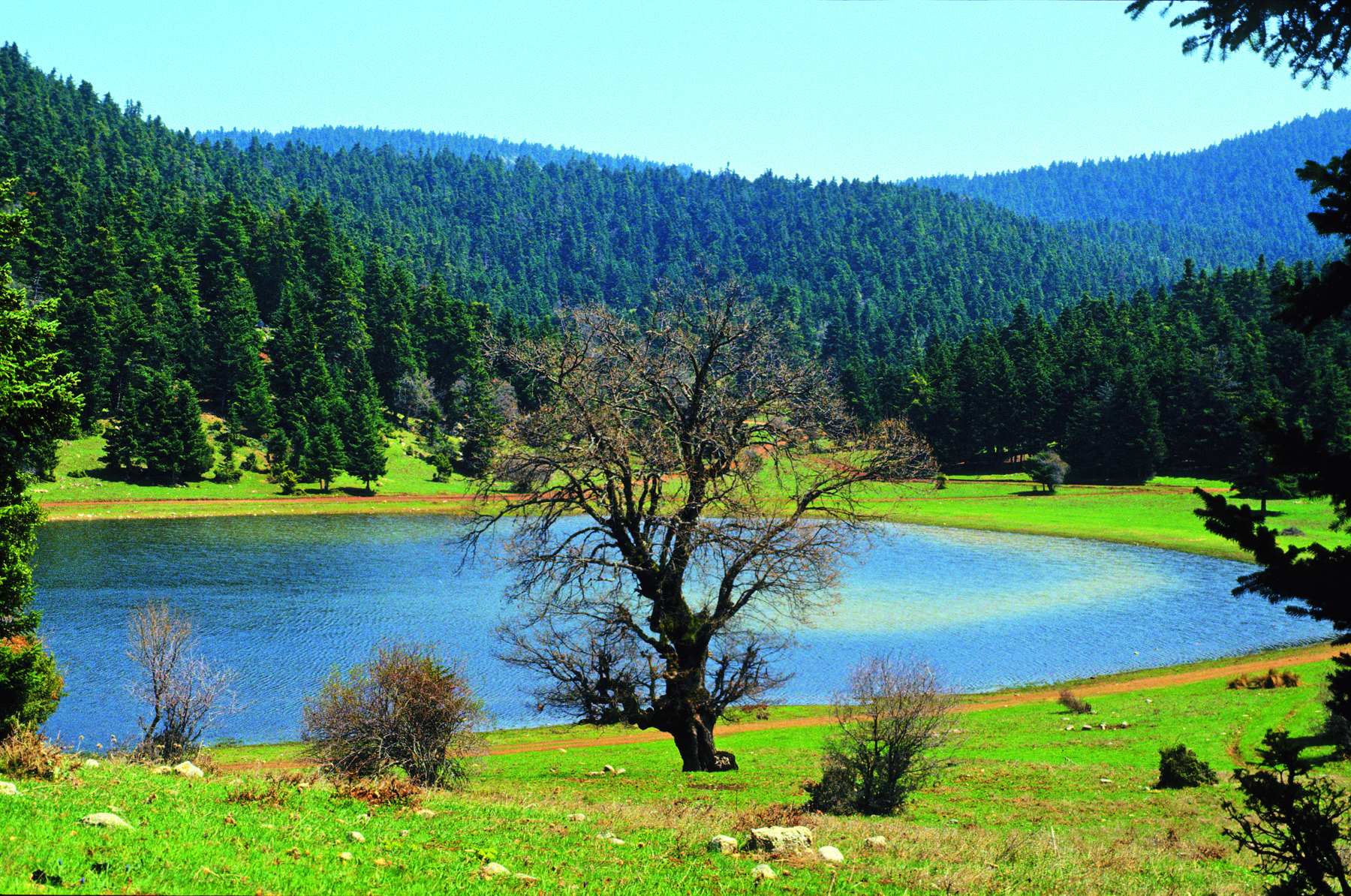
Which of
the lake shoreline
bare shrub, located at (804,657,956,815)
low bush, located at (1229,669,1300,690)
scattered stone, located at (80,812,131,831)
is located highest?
scattered stone, located at (80,812,131,831)

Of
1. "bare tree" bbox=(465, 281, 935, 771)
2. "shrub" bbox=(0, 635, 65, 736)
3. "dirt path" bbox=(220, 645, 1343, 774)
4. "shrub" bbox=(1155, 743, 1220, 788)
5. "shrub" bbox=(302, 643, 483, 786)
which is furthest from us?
"dirt path" bbox=(220, 645, 1343, 774)

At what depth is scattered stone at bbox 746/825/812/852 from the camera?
445 inches

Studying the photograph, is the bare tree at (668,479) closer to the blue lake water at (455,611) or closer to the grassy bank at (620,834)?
the grassy bank at (620,834)

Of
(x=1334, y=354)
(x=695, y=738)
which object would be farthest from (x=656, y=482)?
(x=1334, y=354)

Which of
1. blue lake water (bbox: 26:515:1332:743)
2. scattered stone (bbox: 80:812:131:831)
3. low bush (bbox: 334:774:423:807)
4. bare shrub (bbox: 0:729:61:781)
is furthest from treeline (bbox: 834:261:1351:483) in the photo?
scattered stone (bbox: 80:812:131:831)

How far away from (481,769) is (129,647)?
62.4 ft

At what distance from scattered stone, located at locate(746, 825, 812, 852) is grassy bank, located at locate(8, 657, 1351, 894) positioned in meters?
0.38

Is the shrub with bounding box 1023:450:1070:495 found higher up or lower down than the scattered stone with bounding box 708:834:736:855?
higher up

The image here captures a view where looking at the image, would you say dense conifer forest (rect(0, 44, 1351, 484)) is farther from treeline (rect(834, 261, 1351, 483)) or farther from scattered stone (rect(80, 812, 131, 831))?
scattered stone (rect(80, 812, 131, 831))

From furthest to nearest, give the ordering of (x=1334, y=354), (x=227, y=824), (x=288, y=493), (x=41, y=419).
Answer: (x=1334, y=354)
(x=288, y=493)
(x=41, y=419)
(x=227, y=824)

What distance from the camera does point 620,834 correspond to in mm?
12242

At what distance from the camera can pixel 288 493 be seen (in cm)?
8531

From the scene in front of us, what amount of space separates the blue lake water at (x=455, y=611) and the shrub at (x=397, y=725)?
33.9ft

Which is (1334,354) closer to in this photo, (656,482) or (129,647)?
(656,482)
